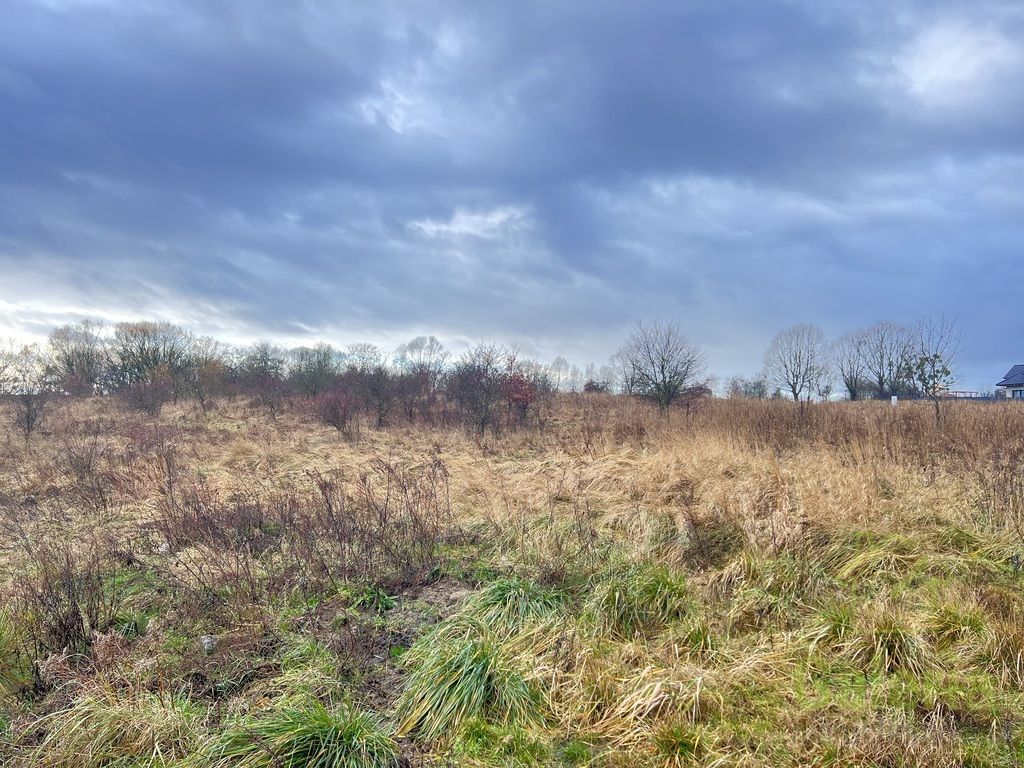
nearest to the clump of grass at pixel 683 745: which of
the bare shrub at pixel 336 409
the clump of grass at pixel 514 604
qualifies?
the clump of grass at pixel 514 604

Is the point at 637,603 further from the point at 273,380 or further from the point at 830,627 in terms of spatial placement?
the point at 273,380

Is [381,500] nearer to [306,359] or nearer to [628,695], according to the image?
[628,695]

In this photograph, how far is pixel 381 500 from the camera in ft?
26.0

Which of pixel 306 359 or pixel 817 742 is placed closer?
pixel 817 742

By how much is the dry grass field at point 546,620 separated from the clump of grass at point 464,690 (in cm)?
2

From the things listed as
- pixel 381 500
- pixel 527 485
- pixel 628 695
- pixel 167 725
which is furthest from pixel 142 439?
pixel 628 695

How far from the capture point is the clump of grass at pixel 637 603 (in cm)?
415

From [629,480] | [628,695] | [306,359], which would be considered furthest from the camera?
[306,359]

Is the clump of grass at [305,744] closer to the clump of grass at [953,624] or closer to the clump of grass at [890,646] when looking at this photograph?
the clump of grass at [890,646]

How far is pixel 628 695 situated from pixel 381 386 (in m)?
17.2

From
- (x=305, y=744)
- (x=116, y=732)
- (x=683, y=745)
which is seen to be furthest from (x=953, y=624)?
(x=116, y=732)

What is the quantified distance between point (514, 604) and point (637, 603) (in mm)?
936

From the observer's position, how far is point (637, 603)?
429cm

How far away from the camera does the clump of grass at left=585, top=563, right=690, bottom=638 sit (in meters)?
4.15
